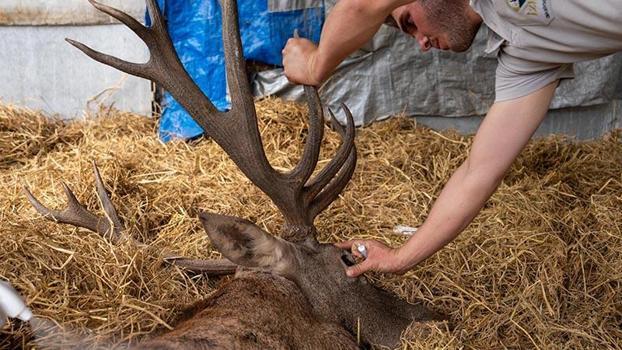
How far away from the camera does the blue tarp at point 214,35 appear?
17.9 ft

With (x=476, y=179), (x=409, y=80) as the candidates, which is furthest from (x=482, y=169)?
Answer: (x=409, y=80)

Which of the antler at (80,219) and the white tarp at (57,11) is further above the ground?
the white tarp at (57,11)

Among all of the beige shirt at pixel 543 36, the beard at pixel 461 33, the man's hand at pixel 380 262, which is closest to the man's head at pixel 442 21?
the beard at pixel 461 33

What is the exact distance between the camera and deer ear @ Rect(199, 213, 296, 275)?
2592 millimetres

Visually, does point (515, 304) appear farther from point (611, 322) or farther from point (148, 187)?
point (148, 187)

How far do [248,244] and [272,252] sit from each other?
0.13 m

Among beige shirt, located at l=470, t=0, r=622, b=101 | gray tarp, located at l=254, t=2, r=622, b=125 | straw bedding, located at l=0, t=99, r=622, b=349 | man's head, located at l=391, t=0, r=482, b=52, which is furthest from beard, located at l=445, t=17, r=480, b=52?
gray tarp, located at l=254, t=2, r=622, b=125

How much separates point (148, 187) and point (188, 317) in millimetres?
1984

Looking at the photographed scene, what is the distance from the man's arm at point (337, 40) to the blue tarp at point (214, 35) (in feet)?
7.84

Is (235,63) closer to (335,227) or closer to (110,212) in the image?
(110,212)

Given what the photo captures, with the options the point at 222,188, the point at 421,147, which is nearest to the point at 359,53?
the point at 421,147

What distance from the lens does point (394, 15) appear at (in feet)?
10.7

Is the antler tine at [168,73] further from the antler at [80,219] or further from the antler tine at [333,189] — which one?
the antler at [80,219]

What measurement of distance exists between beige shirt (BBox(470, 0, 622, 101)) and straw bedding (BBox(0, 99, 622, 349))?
3.32 feet
